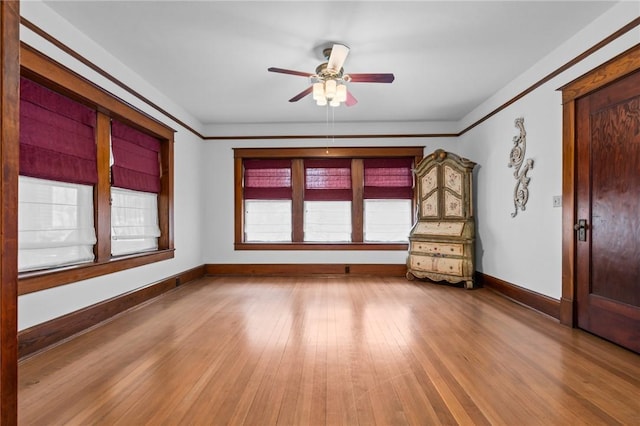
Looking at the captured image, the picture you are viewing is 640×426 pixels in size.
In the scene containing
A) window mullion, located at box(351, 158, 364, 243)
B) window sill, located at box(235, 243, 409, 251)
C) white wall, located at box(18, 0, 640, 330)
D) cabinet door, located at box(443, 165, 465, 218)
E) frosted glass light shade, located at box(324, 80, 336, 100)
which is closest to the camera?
white wall, located at box(18, 0, 640, 330)

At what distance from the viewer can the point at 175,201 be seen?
5.11 meters

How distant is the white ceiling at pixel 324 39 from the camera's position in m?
2.73

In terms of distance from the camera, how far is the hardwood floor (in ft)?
5.99

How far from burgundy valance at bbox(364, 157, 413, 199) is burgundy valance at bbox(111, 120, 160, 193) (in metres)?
3.53

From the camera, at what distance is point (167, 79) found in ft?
13.6

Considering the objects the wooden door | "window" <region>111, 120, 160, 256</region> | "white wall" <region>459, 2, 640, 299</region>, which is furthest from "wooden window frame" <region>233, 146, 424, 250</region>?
the wooden door

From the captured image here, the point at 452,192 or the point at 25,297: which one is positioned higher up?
the point at 452,192

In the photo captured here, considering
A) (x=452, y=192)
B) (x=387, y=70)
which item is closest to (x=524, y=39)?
(x=387, y=70)

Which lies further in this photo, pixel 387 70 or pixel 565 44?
pixel 387 70

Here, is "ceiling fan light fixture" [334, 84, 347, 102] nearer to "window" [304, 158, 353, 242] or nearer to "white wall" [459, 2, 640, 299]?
"white wall" [459, 2, 640, 299]

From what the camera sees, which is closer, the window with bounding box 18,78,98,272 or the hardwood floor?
the hardwood floor

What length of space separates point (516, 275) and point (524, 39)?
2.70m

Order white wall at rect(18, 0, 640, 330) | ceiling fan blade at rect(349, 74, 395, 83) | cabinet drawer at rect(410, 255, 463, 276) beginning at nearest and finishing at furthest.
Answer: white wall at rect(18, 0, 640, 330), ceiling fan blade at rect(349, 74, 395, 83), cabinet drawer at rect(410, 255, 463, 276)

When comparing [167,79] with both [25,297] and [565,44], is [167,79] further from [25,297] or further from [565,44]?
[565,44]
